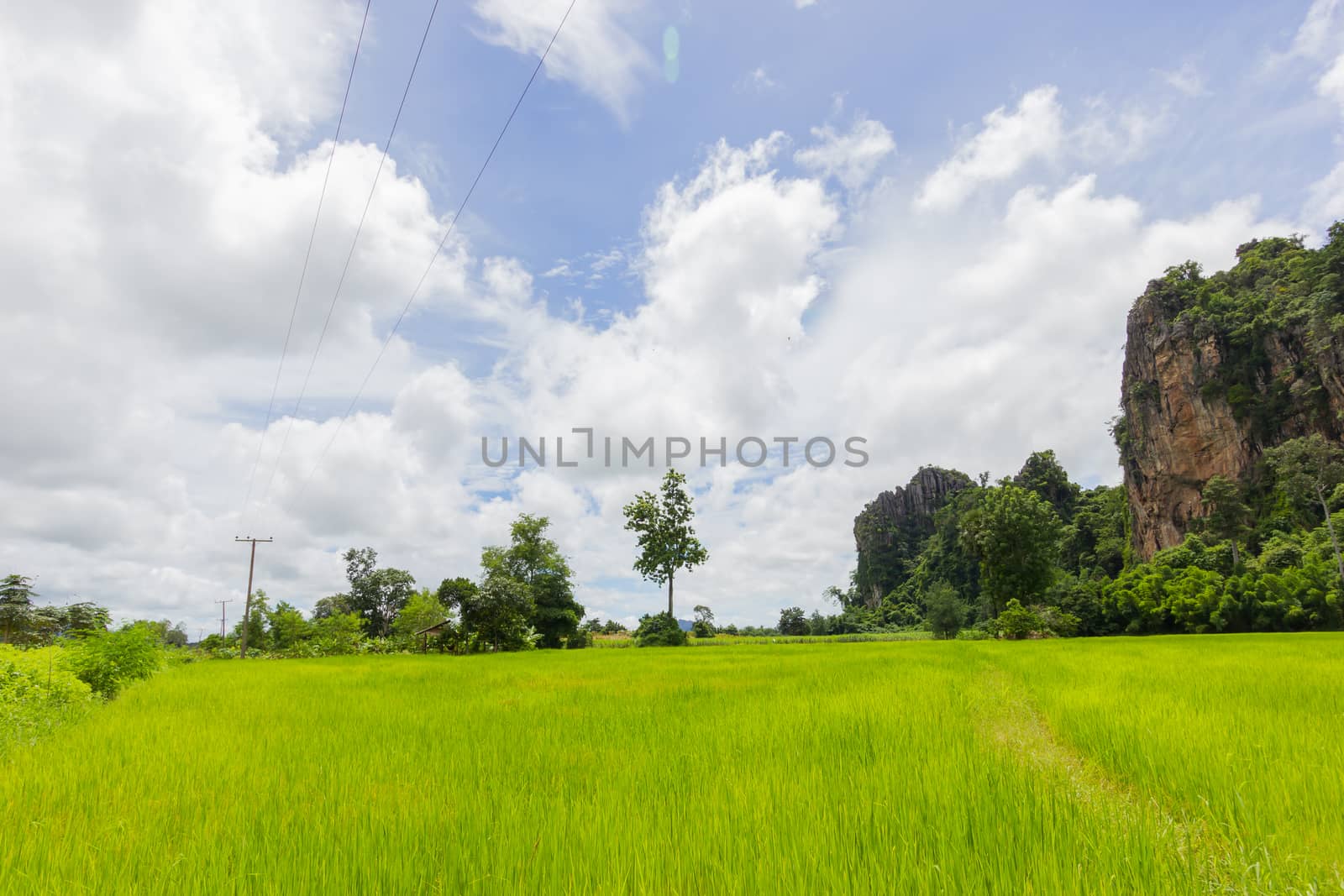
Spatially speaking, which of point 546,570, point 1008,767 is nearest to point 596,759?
point 1008,767

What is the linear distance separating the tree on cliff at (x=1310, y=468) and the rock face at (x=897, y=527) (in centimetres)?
5427

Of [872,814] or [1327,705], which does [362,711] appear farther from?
[1327,705]

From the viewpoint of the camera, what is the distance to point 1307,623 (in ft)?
102

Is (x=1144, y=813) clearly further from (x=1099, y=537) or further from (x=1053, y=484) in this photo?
(x=1053, y=484)

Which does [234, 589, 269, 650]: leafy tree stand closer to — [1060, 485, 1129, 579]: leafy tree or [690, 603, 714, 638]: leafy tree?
[690, 603, 714, 638]: leafy tree

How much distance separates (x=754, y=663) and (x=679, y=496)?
28.2 metres

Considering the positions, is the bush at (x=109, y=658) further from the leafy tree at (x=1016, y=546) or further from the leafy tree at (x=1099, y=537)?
the leafy tree at (x=1099, y=537)

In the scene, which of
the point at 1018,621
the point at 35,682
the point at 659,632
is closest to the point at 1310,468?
the point at 1018,621

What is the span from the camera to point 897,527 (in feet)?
355

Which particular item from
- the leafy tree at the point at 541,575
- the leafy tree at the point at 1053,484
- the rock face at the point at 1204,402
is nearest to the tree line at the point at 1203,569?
the rock face at the point at 1204,402

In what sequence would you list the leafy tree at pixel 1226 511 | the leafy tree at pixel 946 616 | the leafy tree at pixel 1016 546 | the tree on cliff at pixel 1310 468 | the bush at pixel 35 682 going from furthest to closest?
the leafy tree at pixel 946 616
the leafy tree at pixel 1226 511
the leafy tree at pixel 1016 546
the tree on cliff at pixel 1310 468
the bush at pixel 35 682

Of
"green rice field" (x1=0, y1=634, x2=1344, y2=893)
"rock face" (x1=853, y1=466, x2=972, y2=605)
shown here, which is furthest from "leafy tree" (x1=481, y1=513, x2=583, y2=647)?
"rock face" (x1=853, y1=466, x2=972, y2=605)

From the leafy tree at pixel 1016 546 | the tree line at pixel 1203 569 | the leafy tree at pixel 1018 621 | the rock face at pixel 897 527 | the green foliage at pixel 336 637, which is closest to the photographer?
the tree line at pixel 1203 569

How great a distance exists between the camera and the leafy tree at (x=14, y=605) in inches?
1459
